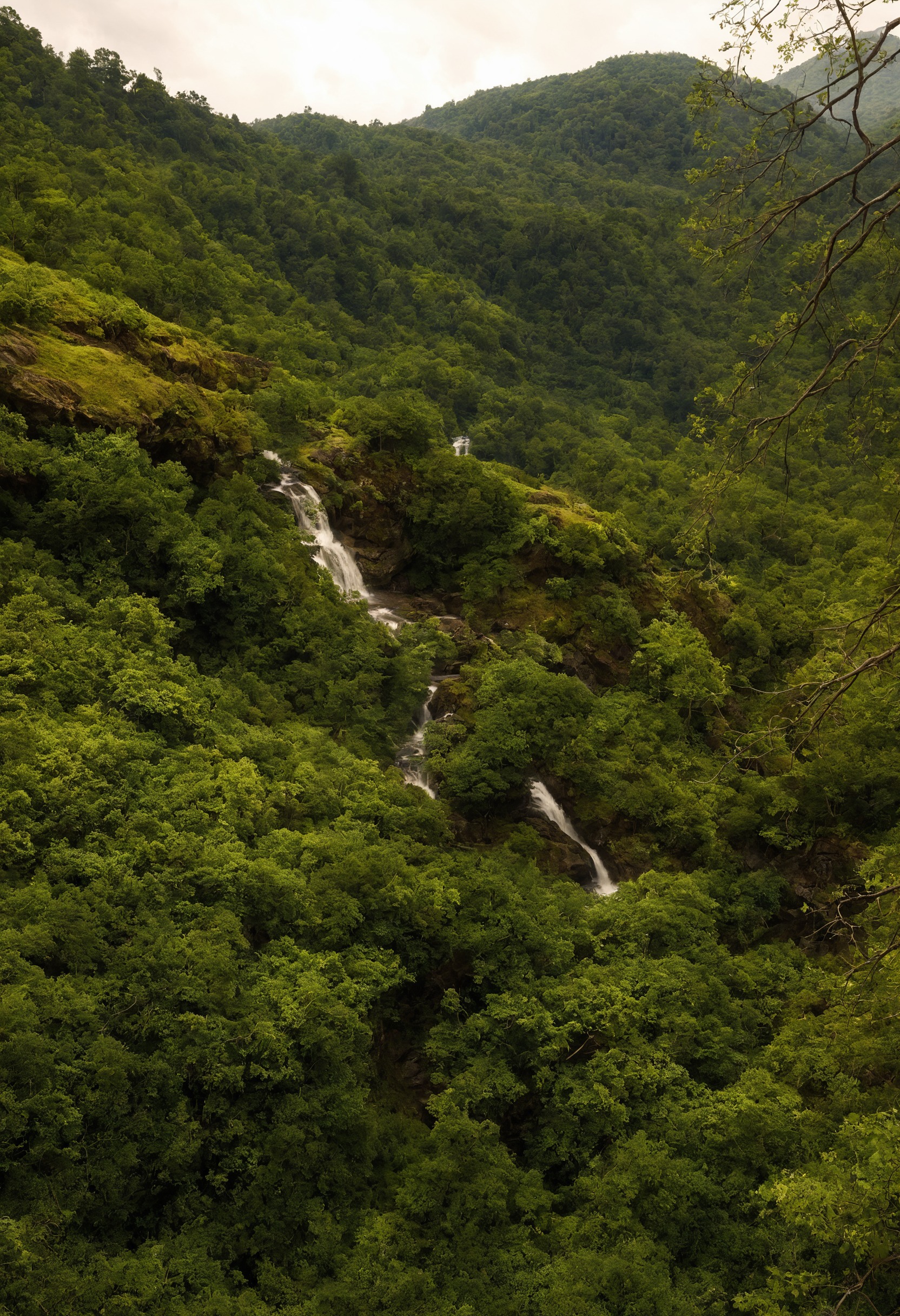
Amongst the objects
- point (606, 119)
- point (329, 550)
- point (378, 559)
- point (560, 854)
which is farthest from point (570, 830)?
point (606, 119)

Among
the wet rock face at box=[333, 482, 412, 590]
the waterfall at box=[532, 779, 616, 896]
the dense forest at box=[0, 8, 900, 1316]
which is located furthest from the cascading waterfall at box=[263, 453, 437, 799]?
the waterfall at box=[532, 779, 616, 896]

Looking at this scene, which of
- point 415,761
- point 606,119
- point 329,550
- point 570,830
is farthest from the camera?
point 606,119

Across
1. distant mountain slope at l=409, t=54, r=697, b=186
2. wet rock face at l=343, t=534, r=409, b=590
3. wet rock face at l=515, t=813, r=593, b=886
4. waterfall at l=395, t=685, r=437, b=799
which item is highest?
Result: distant mountain slope at l=409, t=54, r=697, b=186

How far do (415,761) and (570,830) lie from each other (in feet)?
12.3

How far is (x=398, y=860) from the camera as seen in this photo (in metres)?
13.7

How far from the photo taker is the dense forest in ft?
30.4

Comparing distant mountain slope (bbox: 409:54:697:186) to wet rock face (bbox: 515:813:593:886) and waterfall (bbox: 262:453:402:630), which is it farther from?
wet rock face (bbox: 515:813:593:886)

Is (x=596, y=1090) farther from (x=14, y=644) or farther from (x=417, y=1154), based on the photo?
(x=14, y=644)

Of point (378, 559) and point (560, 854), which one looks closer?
point (560, 854)

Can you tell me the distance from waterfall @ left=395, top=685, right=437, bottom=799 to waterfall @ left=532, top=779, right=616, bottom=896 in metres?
2.50

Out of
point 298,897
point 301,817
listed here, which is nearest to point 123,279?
point 301,817

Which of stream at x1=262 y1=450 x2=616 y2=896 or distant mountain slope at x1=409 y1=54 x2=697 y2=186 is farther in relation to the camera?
distant mountain slope at x1=409 y1=54 x2=697 y2=186

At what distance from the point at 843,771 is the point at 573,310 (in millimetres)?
53290

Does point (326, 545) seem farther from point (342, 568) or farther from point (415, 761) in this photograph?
point (415, 761)
